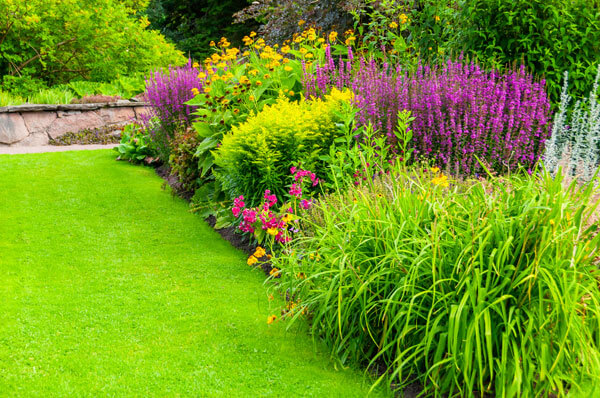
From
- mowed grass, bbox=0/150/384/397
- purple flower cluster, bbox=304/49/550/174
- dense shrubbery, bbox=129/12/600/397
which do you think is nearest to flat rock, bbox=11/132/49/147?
mowed grass, bbox=0/150/384/397

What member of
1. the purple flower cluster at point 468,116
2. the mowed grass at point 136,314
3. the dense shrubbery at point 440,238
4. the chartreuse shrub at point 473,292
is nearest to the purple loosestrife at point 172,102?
the mowed grass at point 136,314

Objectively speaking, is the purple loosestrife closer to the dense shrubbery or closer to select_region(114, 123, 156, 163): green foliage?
select_region(114, 123, 156, 163): green foliage

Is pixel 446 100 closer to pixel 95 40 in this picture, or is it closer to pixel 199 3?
pixel 95 40

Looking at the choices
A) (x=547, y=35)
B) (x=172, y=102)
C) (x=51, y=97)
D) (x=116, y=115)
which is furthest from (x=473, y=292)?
(x=51, y=97)

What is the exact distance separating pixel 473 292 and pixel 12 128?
383 inches

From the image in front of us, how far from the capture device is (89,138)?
1045 cm

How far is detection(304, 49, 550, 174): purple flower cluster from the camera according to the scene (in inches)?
166

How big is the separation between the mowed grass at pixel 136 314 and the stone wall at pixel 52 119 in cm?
491

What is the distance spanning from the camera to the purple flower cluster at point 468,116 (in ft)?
13.8

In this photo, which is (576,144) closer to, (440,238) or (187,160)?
(440,238)

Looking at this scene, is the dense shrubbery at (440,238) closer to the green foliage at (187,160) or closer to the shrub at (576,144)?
the shrub at (576,144)

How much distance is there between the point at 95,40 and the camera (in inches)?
502

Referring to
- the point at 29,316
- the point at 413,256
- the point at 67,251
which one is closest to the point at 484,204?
the point at 413,256

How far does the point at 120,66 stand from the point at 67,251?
991cm
